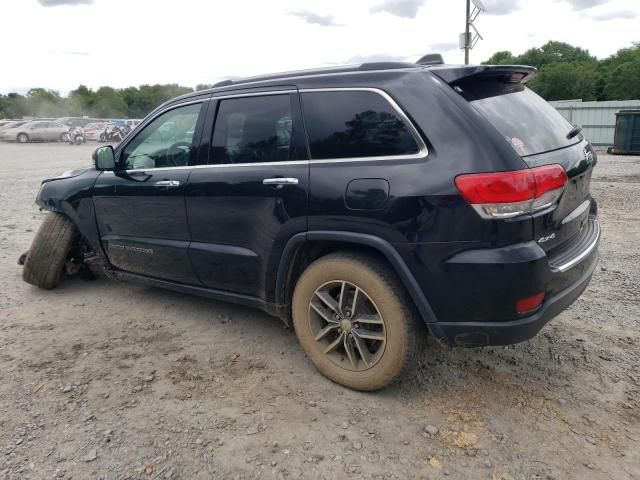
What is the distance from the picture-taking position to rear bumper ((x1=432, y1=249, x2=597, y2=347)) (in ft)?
8.53

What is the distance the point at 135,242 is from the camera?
4.14 m

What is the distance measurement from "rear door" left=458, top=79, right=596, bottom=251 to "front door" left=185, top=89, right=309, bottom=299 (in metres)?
1.11

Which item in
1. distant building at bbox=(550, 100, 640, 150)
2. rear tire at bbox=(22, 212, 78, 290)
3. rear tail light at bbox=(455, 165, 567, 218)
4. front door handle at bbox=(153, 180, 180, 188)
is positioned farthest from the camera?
distant building at bbox=(550, 100, 640, 150)

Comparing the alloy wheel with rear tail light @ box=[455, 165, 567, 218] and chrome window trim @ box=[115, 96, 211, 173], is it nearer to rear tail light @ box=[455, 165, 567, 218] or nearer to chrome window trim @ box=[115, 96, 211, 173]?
rear tail light @ box=[455, 165, 567, 218]

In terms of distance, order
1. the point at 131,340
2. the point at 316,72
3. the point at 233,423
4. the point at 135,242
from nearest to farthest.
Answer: the point at 233,423
the point at 316,72
the point at 131,340
the point at 135,242

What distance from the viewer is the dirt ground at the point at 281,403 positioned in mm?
2502

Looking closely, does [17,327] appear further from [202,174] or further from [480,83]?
[480,83]

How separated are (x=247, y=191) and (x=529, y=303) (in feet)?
5.94

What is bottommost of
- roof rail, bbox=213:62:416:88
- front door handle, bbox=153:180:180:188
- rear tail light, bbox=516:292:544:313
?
rear tail light, bbox=516:292:544:313

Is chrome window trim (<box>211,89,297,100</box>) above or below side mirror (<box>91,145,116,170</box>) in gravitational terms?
above

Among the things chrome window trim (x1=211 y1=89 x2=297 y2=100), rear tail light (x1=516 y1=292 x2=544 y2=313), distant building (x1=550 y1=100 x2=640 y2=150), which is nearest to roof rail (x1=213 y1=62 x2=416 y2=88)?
chrome window trim (x1=211 y1=89 x2=297 y2=100)

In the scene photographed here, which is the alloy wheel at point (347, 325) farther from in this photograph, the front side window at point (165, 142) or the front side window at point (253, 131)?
the front side window at point (165, 142)

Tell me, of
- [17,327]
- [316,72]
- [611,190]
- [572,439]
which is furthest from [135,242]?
[611,190]

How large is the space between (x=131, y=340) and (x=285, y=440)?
5.68ft
